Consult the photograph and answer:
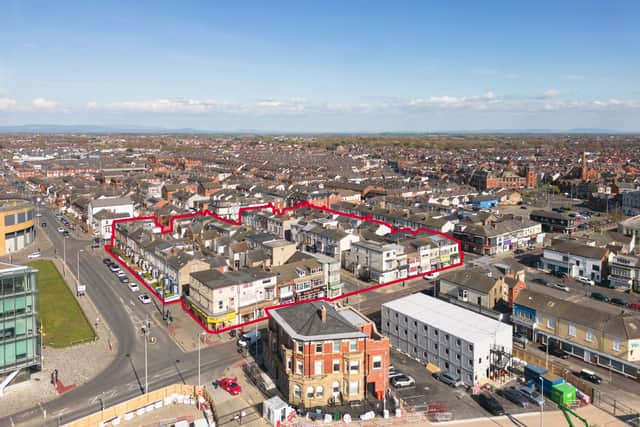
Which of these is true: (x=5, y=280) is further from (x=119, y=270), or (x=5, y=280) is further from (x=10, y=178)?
(x=10, y=178)

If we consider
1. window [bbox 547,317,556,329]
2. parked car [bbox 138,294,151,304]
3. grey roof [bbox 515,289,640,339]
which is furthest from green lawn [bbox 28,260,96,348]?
window [bbox 547,317,556,329]

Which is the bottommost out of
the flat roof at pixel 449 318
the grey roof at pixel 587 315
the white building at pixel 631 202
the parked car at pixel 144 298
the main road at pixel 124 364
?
the main road at pixel 124 364

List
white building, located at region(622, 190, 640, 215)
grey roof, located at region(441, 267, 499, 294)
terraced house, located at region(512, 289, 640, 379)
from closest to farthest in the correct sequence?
terraced house, located at region(512, 289, 640, 379) < grey roof, located at region(441, 267, 499, 294) < white building, located at region(622, 190, 640, 215)

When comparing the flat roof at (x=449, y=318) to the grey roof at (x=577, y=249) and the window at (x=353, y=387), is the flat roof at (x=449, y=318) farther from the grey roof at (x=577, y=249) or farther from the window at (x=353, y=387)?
the grey roof at (x=577, y=249)

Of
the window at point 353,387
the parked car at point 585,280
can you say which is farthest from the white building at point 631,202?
the window at point 353,387

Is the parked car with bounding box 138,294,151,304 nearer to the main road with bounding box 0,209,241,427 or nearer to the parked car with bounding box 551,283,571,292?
the main road with bounding box 0,209,241,427

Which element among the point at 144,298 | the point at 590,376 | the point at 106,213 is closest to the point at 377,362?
the point at 590,376

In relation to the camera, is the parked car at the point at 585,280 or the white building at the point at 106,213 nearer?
the parked car at the point at 585,280
